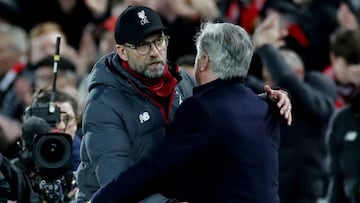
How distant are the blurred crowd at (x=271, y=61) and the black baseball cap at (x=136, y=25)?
170 cm

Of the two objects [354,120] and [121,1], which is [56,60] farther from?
[121,1]

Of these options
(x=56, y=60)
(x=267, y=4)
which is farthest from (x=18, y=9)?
(x=56, y=60)

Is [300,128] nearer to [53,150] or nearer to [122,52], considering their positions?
[53,150]

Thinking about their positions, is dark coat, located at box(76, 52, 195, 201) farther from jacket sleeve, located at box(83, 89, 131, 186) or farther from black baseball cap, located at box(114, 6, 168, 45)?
black baseball cap, located at box(114, 6, 168, 45)

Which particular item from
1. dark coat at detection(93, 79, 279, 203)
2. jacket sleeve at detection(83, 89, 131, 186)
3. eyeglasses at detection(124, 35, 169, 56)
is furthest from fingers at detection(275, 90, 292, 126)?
jacket sleeve at detection(83, 89, 131, 186)

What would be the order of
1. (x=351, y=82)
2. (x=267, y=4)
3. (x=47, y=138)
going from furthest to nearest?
1. (x=267, y=4)
2. (x=351, y=82)
3. (x=47, y=138)

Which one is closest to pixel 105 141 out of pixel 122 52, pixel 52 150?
pixel 122 52

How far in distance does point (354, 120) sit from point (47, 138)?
3697mm

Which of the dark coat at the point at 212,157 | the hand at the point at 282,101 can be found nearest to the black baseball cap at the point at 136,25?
the dark coat at the point at 212,157

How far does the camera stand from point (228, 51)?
8.34 metres

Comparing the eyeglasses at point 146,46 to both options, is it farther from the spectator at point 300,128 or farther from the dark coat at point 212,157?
the spectator at point 300,128

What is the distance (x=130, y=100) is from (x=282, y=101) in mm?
850

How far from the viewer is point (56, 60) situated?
31.5ft

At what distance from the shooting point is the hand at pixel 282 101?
8539mm
